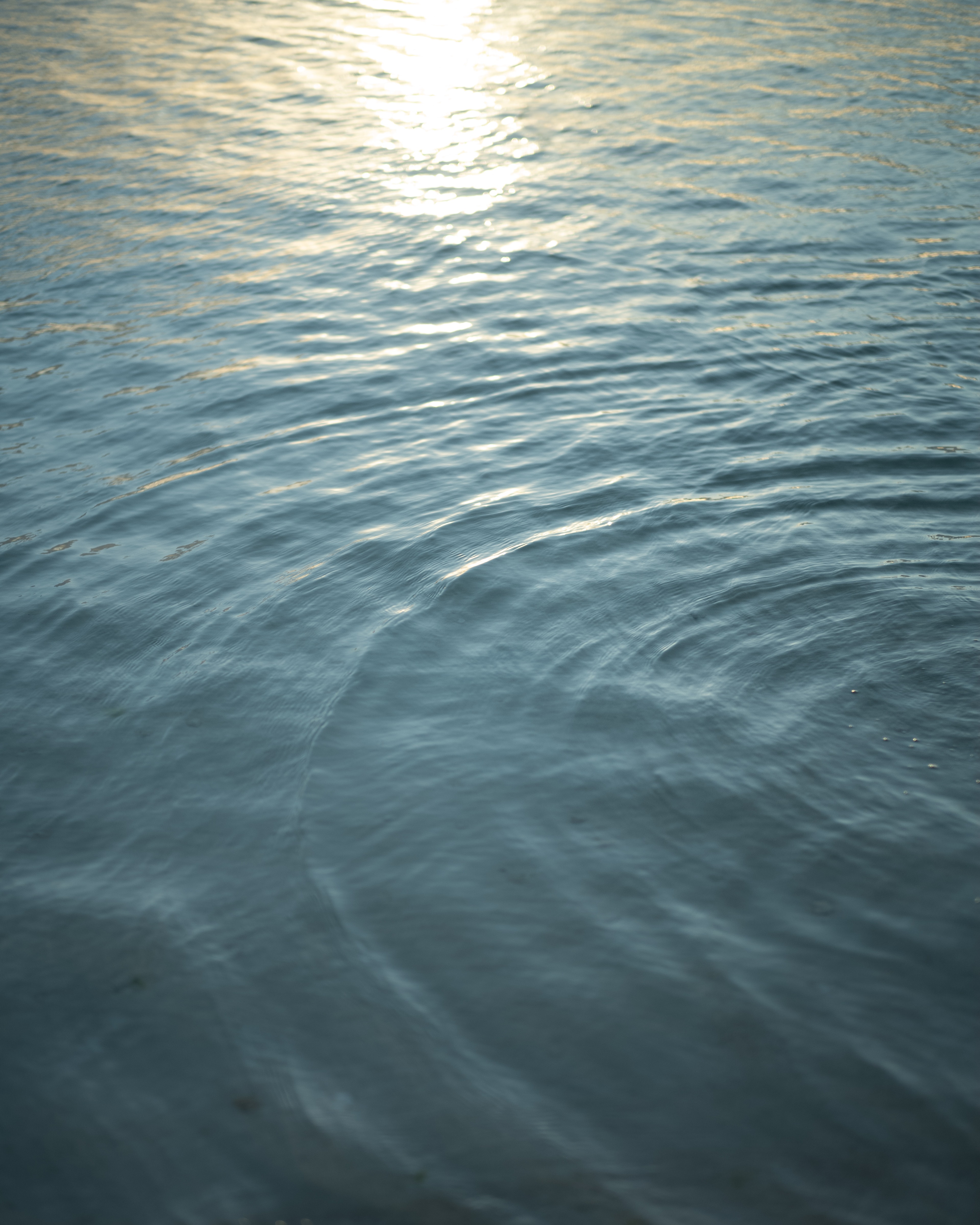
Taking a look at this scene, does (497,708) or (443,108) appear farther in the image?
(443,108)

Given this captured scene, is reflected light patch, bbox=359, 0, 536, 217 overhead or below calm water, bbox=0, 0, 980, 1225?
overhead

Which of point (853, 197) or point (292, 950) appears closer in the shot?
point (292, 950)

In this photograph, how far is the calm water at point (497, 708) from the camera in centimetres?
304

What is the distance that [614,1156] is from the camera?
294 centimetres

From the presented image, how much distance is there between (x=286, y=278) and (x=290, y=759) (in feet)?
22.1

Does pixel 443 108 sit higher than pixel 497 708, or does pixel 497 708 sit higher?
pixel 443 108

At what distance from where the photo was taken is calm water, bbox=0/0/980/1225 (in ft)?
9.99

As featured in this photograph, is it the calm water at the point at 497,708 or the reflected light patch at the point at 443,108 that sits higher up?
the reflected light patch at the point at 443,108

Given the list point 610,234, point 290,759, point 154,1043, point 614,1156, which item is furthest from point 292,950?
point 610,234

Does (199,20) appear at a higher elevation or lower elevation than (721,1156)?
higher

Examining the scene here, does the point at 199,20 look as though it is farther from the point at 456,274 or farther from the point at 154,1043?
the point at 154,1043

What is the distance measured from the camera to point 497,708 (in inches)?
186

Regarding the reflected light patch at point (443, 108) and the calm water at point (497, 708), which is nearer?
the calm water at point (497, 708)

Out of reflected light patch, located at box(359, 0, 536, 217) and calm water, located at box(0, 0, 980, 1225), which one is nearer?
calm water, located at box(0, 0, 980, 1225)
